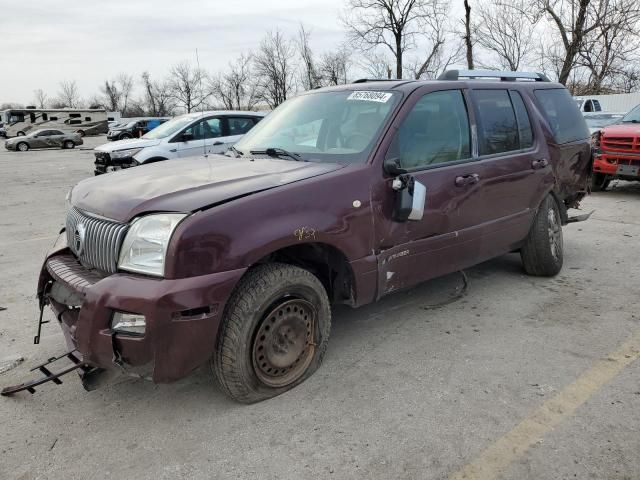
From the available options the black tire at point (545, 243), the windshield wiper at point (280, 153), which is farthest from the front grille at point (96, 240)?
the black tire at point (545, 243)

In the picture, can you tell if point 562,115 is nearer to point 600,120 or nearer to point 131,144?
point 131,144

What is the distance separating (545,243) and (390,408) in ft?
8.99

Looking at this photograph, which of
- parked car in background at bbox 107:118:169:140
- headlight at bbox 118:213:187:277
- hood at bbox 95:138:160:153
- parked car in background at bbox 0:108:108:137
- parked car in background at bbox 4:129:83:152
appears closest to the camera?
headlight at bbox 118:213:187:277

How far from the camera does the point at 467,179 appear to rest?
3.95 metres

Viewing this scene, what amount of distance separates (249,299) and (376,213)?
40.7 inches

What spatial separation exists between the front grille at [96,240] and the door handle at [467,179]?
2348 mm

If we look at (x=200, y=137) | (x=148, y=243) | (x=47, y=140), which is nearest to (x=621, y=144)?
(x=200, y=137)

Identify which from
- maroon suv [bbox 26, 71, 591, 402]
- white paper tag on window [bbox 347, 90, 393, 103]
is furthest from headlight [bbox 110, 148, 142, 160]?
white paper tag on window [bbox 347, 90, 393, 103]

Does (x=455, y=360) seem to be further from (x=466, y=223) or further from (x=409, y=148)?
(x=409, y=148)

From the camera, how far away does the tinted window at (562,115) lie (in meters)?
5.04

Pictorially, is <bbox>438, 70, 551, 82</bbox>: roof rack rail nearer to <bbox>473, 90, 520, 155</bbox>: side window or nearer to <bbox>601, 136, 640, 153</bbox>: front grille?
<bbox>473, 90, 520, 155</bbox>: side window

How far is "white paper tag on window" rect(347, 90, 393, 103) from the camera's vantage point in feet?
12.3

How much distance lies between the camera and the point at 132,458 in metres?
2.56

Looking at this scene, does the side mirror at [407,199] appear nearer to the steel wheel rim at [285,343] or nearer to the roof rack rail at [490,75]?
the steel wheel rim at [285,343]
